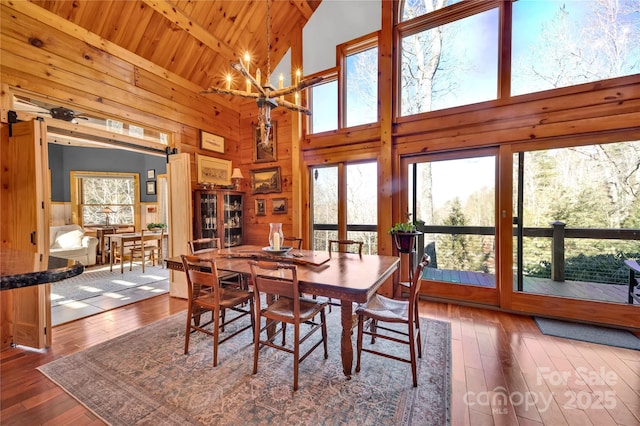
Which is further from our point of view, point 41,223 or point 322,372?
point 41,223

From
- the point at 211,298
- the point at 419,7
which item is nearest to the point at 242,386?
the point at 211,298

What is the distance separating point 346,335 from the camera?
193 centimetres

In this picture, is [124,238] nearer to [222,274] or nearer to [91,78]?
[91,78]

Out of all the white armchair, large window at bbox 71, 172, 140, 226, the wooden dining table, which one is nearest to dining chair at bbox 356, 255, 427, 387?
the wooden dining table

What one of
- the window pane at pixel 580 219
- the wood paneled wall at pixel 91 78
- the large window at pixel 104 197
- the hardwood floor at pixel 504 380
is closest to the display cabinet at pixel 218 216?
the wood paneled wall at pixel 91 78

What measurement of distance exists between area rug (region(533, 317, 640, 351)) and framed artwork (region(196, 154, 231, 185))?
16.2 feet

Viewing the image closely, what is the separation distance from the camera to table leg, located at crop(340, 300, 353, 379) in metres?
1.89

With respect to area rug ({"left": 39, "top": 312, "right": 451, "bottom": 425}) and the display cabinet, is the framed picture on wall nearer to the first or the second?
the display cabinet

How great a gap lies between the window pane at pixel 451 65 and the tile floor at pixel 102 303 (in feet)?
15.6

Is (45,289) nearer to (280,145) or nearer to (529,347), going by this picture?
(280,145)

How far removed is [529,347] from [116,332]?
13.5ft

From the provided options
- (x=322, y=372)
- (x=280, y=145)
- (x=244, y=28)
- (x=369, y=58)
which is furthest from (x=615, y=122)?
(x=244, y=28)

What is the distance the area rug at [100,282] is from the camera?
3877 millimetres

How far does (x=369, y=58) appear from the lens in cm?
410
